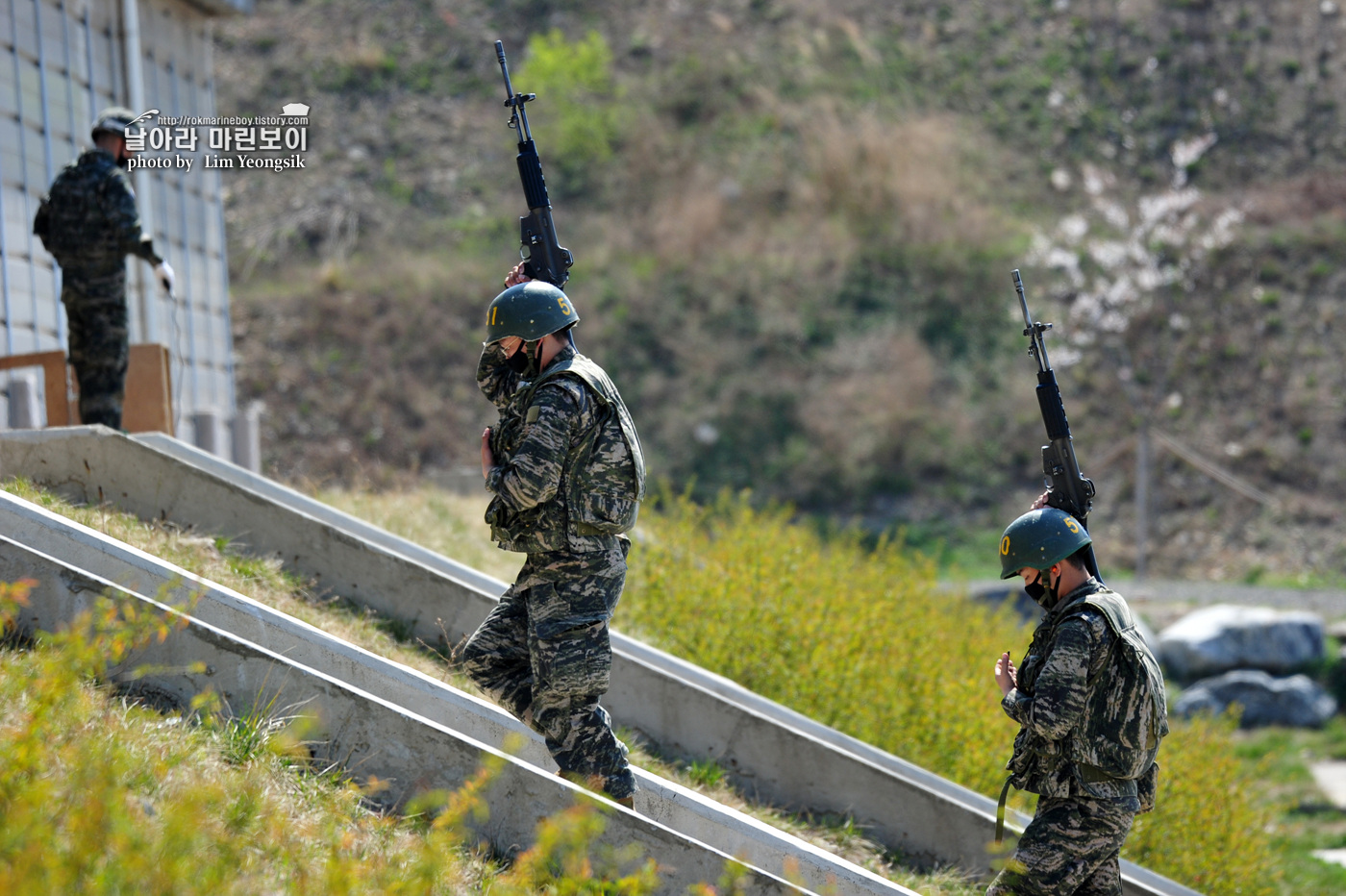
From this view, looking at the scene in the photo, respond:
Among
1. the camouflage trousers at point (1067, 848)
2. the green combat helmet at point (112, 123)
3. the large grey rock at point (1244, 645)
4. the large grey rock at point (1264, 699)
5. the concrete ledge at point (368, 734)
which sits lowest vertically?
the large grey rock at point (1264, 699)

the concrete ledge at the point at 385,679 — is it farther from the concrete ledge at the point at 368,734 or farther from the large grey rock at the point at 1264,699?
the large grey rock at the point at 1264,699

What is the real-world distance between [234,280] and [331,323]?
342 cm

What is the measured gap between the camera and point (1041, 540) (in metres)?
4.66

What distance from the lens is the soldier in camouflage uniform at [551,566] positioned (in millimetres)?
4449

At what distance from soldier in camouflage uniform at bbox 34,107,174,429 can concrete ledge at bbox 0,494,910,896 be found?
2.57m

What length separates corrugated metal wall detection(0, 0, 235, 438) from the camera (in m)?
9.91

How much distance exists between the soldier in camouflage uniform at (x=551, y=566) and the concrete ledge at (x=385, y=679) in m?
0.34

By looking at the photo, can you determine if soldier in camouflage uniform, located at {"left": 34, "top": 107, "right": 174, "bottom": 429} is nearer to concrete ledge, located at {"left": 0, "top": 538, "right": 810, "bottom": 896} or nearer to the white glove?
the white glove

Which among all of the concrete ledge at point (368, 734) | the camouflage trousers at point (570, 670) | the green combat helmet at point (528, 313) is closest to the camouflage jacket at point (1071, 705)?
the concrete ledge at point (368, 734)

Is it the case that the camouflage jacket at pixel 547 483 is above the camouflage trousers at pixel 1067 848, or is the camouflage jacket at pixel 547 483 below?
above

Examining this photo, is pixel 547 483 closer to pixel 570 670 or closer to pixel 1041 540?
pixel 570 670

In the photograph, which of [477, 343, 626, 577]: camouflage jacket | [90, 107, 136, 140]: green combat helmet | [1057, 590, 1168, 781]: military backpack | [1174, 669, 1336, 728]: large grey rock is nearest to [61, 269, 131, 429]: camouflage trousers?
[90, 107, 136, 140]: green combat helmet

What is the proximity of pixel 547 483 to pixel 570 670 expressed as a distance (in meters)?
0.69

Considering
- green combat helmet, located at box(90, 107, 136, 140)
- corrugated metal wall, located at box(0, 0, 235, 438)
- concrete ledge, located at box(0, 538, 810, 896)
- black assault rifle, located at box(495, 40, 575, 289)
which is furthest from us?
corrugated metal wall, located at box(0, 0, 235, 438)
